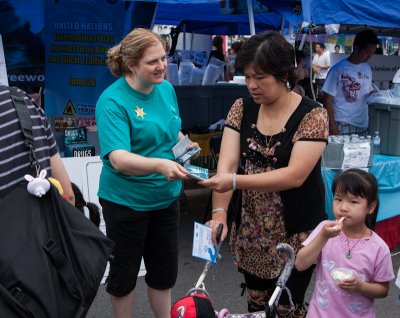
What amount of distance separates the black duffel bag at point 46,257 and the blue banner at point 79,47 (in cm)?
338

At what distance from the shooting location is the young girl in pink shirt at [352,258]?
223 cm

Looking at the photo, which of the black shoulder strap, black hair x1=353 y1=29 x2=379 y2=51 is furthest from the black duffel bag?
black hair x1=353 y1=29 x2=379 y2=51

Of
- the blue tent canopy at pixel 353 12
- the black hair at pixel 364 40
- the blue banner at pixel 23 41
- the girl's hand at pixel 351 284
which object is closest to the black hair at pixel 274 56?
the girl's hand at pixel 351 284

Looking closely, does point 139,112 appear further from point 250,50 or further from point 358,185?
point 358,185

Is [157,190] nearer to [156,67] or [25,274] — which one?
[156,67]

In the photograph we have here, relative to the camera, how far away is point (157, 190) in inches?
111

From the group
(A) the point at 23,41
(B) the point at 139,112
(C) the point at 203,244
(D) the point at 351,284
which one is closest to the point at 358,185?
(D) the point at 351,284

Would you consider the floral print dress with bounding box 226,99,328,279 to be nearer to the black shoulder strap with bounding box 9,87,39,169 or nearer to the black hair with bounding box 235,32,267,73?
the black hair with bounding box 235,32,267,73

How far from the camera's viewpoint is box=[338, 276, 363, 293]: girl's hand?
2146mm

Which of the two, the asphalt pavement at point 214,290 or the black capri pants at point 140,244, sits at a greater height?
the black capri pants at point 140,244

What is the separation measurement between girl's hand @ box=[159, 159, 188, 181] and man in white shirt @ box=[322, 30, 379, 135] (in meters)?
3.38

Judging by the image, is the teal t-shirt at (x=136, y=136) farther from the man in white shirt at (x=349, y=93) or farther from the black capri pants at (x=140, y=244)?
the man in white shirt at (x=349, y=93)

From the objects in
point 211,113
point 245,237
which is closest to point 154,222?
point 245,237

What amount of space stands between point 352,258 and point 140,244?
1.15 meters
